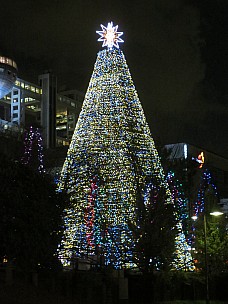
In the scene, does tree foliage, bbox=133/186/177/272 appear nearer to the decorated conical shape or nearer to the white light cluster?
the decorated conical shape

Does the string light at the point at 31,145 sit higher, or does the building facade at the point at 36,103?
the building facade at the point at 36,103

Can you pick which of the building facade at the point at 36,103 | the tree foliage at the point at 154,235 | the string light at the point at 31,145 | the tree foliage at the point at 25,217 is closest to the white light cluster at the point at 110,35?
the tree foliage at the point at 154,235

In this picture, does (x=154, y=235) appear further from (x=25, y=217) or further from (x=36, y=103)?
(x=36, y=103)

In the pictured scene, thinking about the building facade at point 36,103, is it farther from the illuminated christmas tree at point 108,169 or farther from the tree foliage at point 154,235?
the tree foliage at point 154,235

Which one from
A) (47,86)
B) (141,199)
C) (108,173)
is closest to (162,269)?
(141,199)

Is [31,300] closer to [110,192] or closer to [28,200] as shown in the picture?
[28,200]

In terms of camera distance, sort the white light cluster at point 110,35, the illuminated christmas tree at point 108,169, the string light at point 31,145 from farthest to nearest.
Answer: the string light at point 31,145, the white light cluster at point 110,35, the illuminated christmas tree at point 108,169

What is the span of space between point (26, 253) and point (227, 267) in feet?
54.3

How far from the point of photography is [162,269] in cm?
2564

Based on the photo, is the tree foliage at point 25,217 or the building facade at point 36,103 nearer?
the tree foliage at point 25,217

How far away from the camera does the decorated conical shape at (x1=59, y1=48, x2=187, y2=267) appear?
83.3 ft

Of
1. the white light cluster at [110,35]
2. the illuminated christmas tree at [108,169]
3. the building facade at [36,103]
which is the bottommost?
the illuminated christmas tree at [108,169]

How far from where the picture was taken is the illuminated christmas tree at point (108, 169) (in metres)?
25.4

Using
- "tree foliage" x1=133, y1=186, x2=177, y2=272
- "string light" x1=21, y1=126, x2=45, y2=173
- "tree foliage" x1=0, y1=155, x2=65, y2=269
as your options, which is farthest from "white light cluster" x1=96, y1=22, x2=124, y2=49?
"string light" x1=21, y1=126, x2=45, y2=173
